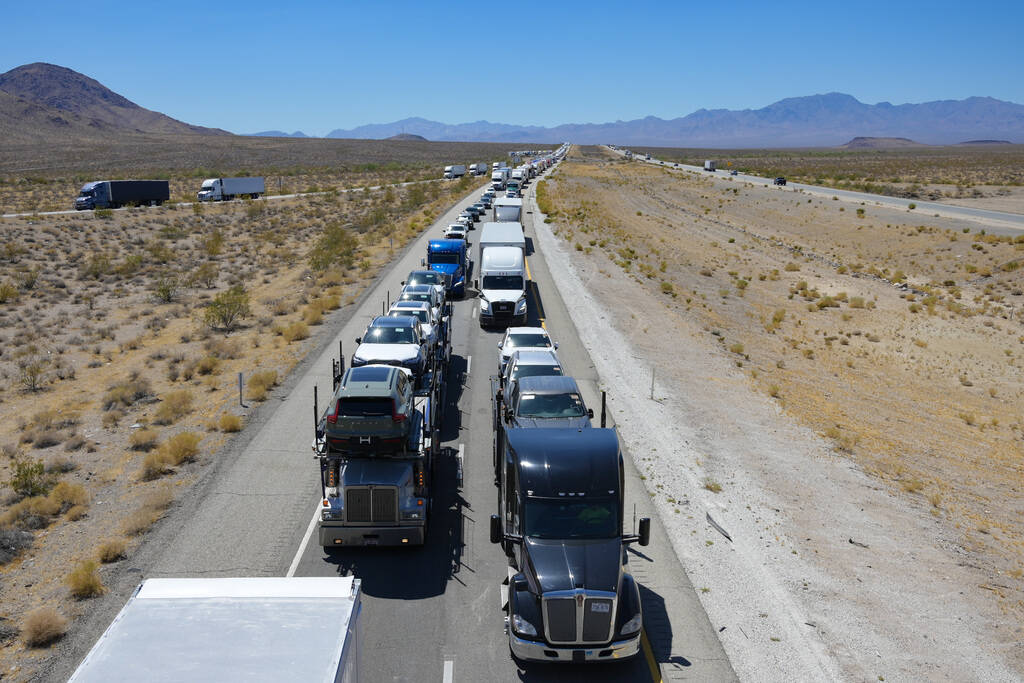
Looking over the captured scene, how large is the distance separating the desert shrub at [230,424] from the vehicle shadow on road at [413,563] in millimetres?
6510

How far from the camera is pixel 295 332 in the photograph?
87.5 ft

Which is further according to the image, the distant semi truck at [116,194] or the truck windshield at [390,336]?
the distant semi truck at [116,194]

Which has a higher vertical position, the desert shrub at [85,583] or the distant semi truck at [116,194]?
the distant semi truck at [116,194]

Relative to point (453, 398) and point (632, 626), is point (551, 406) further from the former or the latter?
point (453, 398)

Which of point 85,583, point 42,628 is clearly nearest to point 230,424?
point 85,583

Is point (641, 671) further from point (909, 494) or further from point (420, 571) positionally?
point (909, 494)

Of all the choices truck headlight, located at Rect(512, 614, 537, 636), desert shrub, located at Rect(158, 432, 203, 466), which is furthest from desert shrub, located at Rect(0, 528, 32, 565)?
truck headlight, located at Rect(512, 614, 537, 636)

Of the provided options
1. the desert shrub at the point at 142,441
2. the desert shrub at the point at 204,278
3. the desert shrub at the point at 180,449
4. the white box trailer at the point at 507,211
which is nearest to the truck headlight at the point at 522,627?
the desert shrub at the point at 180,449

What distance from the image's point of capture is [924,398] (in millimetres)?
23828

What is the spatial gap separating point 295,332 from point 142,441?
9730 mm

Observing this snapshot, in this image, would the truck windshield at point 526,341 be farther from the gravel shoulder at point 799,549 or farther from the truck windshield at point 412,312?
the truck windshield at point 412,312

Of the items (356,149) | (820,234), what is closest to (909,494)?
(820,234)

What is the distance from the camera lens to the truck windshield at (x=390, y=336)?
18.7 meters

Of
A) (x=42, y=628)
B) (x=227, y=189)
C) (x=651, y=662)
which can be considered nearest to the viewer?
(x=651, y=662)
